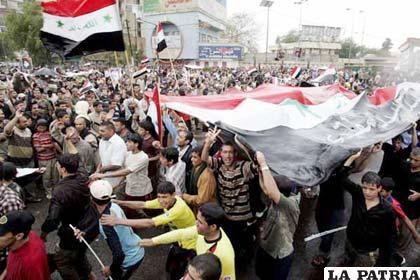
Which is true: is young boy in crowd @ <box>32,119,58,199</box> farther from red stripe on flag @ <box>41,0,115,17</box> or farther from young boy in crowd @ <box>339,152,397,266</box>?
young boy in crowd @ <box>339,152,397,266</box>

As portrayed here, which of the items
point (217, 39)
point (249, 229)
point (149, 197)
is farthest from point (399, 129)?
point (217, 39)

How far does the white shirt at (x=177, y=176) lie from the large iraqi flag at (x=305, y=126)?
665 millimetres

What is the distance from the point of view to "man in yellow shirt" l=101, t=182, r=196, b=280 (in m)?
2.82

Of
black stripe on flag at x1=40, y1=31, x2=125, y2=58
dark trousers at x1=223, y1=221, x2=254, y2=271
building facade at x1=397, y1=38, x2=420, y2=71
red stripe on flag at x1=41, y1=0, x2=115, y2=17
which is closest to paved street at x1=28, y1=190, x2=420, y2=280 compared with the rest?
dark trousers at x1=223, y1=221, x2=254, y2=271

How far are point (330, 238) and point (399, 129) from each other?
1562 millimetres

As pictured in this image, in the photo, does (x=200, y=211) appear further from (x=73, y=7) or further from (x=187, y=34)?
(x=187, y=34)

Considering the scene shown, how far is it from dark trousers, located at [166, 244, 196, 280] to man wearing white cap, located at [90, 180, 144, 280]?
0.31 meters

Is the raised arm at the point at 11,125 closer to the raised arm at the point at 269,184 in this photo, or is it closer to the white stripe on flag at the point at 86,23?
the white stripe on flag at the point at 86,23

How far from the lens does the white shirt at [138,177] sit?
167 inches

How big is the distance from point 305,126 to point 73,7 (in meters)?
4.22

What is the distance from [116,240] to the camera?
116 inches

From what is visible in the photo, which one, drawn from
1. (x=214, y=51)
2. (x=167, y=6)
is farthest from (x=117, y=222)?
(x=167, y=6)

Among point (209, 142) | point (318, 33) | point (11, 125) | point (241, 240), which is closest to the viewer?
point (209, 142)

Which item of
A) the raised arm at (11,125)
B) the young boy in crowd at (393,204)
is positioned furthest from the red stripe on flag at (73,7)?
the young boy in crowd at (393,204)
